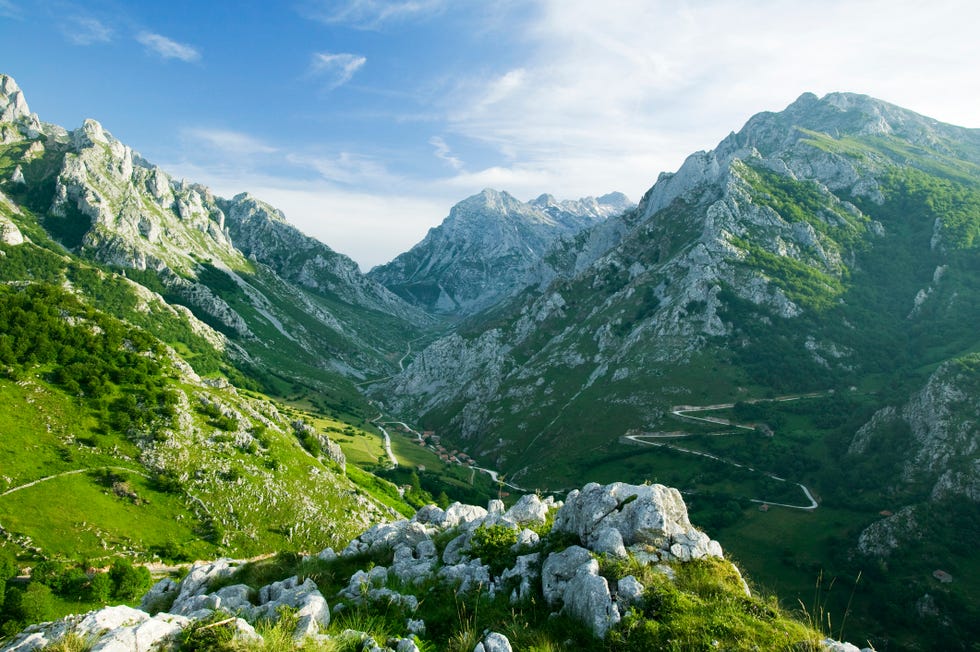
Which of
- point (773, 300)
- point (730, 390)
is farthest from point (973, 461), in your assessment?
point (773, 300)

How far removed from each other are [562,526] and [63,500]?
59.7 metres

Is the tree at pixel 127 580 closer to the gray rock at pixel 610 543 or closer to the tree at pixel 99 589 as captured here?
the tree at pixel 99 589

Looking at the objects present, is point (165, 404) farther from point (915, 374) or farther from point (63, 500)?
point (915, 374)

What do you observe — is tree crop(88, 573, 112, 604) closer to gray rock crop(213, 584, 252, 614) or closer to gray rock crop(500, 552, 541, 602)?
gray rock crop(213, 584, 252, 614)

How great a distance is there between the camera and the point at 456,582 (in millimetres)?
21047

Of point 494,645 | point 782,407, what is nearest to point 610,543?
point 494,645

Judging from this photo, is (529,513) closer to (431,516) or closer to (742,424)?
(431,516)

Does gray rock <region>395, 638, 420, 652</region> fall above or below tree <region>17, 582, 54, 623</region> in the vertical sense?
above

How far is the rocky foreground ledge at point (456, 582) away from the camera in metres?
13.3

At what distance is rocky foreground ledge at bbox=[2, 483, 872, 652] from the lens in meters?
13.3

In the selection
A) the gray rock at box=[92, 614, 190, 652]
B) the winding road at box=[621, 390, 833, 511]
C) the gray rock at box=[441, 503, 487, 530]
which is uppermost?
the gray rock at box=[92, 614, 190, 652]

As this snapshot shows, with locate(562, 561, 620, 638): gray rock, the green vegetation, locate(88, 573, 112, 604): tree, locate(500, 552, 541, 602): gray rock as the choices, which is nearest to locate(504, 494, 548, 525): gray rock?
the green vegetation

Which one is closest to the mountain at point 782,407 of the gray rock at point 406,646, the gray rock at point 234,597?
the gray rock at point 406,646

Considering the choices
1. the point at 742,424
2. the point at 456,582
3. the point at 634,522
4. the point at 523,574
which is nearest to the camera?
the point at 523,574
